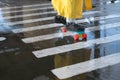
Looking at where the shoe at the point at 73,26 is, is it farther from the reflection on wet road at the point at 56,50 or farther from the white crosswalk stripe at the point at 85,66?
the white crosswalk stripe at the point at 85,66

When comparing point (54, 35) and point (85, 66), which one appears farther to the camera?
point (54, 35)

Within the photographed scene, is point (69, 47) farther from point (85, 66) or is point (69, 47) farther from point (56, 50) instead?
point (85, 66)

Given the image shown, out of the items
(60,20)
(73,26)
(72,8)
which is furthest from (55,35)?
(60,20)

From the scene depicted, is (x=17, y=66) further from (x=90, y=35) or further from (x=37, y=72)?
(x=90, y=35)

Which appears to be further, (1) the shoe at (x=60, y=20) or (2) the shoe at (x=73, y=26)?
(1) the shoe at (x=60, y=20)

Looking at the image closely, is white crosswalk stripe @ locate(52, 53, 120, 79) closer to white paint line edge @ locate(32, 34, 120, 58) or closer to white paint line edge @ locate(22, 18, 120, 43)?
white paint line edge @ locate(32, 34, 120, 58)

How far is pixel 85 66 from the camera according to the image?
15.4 feet

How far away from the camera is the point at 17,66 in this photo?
4.81 meters

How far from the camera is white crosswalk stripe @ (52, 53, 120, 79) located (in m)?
4.39

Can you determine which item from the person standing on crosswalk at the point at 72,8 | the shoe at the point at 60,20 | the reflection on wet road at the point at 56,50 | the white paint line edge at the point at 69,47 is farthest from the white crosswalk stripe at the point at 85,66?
the shoe at the point at 60,20

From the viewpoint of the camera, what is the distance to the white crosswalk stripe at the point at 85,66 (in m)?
4.39

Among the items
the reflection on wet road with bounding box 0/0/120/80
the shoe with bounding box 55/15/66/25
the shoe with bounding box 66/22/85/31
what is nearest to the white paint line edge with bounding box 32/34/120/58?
the reflection on wet road with bounding box 0/0/120/80

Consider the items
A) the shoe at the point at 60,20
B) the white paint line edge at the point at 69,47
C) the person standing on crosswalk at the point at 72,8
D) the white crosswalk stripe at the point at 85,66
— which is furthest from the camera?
the shoe at the point at 60,20

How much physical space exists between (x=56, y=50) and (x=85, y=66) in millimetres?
1114
